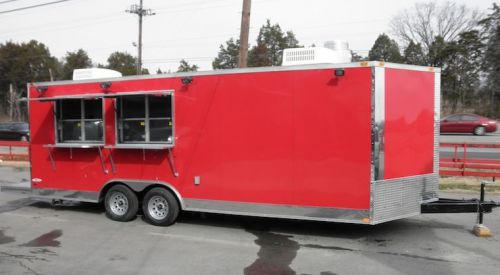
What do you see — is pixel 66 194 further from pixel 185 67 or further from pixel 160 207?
pixel 185 67

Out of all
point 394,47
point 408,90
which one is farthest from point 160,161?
point 394,47

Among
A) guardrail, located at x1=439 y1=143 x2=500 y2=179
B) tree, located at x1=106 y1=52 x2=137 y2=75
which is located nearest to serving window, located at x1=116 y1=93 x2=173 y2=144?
guardrail, located at x1=439 y1=143 x2=500 y2=179

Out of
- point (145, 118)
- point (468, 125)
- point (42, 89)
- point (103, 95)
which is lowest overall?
point (468, 125)

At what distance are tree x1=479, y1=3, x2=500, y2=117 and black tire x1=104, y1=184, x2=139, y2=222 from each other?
164 ft

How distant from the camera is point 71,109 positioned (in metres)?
9.53

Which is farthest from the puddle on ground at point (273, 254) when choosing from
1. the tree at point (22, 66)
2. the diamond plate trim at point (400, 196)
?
the tree at point (22, 66)

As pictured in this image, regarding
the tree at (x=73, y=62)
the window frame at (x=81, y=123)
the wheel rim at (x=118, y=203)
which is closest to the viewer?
the wheel rim at (x=118, y=203)

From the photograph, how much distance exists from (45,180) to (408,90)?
24.4ft

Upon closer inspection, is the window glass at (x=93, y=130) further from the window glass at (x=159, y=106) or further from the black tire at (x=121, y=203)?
the window glass at (x=159, y=106)

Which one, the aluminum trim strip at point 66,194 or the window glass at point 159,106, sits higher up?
the window glass at point 159,106

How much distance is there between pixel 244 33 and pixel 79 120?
5399 mm

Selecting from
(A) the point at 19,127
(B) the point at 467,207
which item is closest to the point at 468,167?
(B) the point at 467,207

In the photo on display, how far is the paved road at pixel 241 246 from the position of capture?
6101 millimetres

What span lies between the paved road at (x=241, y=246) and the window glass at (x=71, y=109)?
208 centimetres
